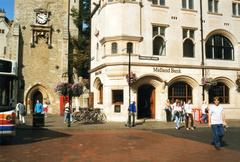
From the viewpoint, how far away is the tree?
127 ft

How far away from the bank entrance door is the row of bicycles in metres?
3.14

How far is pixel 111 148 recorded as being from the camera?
40.8 ft

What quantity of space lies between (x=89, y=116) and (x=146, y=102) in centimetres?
494

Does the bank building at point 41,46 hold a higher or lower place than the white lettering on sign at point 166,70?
higher

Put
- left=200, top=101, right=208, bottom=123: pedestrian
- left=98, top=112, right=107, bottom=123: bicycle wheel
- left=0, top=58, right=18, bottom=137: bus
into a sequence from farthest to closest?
1. left=200, top=101, right=208, bottom=123: pedestrian
2. left=98, top=112, right=107, bottom=123: bicycle wheel
3. left=0, top=58, right=18, bottom=137: bus

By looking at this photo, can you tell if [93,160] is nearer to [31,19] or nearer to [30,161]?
[30,161]

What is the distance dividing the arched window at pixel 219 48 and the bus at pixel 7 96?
1995 centimetres

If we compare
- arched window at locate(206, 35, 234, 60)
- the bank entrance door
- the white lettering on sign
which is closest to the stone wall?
the bank entrance door

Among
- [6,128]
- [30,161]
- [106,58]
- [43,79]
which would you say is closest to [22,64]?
[43,79]

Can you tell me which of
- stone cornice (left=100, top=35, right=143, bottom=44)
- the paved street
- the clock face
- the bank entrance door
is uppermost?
the clock face

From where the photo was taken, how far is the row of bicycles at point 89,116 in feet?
84.1

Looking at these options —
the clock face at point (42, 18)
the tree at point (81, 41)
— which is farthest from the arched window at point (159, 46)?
the clock face at point (42, 18)

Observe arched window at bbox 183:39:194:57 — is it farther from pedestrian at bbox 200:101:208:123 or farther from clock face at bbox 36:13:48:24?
clock face at bbox 36:13:48:24

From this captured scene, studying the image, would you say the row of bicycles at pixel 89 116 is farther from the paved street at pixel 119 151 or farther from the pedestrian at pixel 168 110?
the paved street at pixel 119 151
